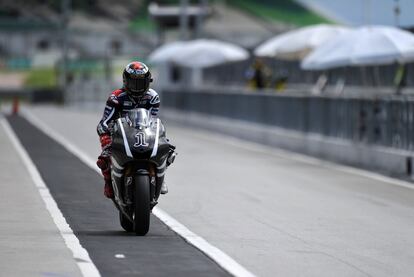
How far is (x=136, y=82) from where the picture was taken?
13.4m

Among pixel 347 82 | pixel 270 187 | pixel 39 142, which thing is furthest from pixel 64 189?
pixel 347 82

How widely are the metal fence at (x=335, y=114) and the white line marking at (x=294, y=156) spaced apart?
2.02 ft

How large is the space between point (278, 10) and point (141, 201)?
5325 inches

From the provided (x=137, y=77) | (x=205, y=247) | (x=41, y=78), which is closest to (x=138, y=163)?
(x=137, y=77)

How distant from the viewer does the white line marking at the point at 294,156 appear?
22.7 meters

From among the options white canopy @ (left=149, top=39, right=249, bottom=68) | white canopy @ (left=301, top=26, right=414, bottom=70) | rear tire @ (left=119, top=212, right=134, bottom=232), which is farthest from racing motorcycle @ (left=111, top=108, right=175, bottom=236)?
white canopy @ (left=149, top=39, right=249, bottom=68)

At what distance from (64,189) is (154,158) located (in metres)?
5.98

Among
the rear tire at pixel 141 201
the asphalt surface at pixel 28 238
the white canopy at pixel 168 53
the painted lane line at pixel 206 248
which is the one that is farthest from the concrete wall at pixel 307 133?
the rear tire at pixel 141 201

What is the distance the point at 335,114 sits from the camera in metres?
28.5

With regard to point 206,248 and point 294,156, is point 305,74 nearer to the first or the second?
point 294,156

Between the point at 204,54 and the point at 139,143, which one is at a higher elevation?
the point at 139,143

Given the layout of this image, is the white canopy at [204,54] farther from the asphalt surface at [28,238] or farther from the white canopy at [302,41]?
the asphalt surface at [28,238]

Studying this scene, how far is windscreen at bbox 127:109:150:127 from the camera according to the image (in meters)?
13.0

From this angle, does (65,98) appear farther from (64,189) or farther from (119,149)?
(119,149)
